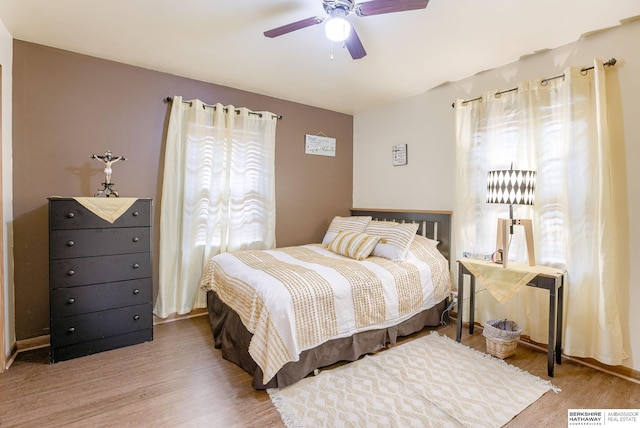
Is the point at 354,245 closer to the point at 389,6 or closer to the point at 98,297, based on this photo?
the point at 389,6

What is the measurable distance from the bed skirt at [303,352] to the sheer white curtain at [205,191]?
0.49 meters

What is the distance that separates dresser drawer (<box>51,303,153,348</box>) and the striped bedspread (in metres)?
0.55

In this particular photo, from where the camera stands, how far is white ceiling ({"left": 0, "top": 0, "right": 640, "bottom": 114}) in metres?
1.90

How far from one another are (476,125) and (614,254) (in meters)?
1.44

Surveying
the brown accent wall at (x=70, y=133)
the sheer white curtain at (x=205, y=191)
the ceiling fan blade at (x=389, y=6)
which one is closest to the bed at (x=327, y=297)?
the sheer white curtain at (x=205, y=191)

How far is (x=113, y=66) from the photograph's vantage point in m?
2.69

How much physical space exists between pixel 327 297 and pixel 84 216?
192 centimetres

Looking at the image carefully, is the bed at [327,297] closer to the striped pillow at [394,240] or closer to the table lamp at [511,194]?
the striped pillow at [394,240]

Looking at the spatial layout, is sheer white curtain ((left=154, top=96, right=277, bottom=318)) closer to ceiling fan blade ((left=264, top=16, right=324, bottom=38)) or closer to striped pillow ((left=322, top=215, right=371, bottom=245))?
striped pillow ((left=322, top=215, right=371, bottom=245))

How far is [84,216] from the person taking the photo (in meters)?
2.26

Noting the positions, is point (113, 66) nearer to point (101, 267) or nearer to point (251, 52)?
point (251, 52)

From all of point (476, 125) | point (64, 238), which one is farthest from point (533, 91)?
point (64, 238)

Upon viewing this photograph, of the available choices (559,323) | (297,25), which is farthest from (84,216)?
(559,323)

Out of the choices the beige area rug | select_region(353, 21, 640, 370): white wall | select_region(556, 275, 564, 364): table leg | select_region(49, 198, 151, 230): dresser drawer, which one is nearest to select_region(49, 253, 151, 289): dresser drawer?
select_region(49, 198, 151, 230): dresser drawer
